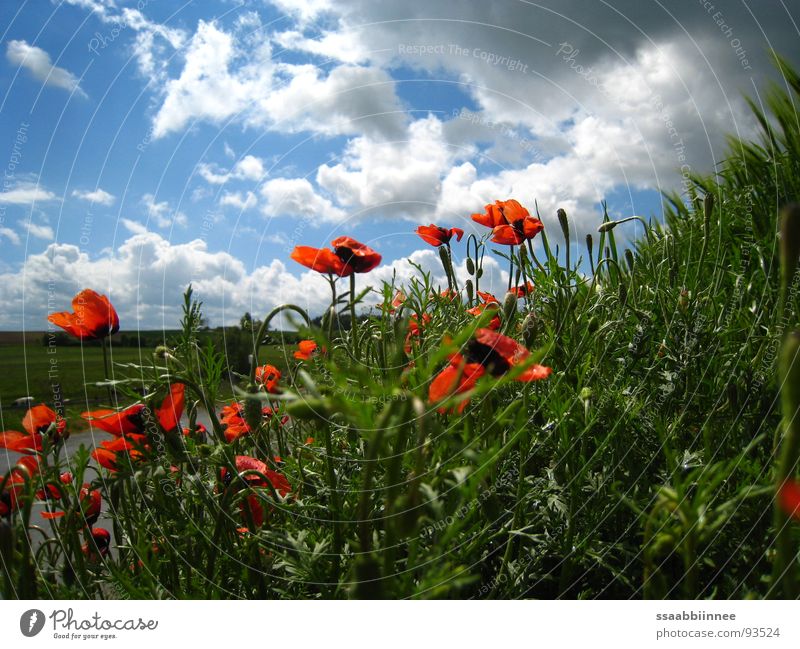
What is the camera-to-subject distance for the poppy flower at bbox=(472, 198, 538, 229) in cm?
132

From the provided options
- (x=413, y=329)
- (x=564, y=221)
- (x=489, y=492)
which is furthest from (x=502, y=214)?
(x=489, y=492)

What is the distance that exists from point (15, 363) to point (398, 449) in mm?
655

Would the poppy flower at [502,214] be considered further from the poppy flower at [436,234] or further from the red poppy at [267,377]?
the red poppy at [267,377]

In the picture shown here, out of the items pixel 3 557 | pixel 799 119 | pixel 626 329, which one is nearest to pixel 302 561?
pixel 3 557

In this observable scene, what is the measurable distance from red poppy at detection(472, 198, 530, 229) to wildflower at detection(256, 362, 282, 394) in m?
0.61

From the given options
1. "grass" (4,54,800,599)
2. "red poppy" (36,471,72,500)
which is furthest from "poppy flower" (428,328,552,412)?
"red poppy" (36,471,72,500)

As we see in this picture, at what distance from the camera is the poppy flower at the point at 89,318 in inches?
35.4

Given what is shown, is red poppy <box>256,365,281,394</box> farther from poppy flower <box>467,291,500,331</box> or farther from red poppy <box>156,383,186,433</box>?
poppy flower <box>467,291,500,331</box>

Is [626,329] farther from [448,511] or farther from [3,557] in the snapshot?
[3,557]

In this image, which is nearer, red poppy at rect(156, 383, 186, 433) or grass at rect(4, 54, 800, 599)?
grass at rect(4, 54, 800, 599)

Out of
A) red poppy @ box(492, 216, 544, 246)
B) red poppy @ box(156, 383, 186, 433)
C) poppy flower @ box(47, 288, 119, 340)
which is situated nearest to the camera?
red poppy @ box(156, 383, 186, 433)

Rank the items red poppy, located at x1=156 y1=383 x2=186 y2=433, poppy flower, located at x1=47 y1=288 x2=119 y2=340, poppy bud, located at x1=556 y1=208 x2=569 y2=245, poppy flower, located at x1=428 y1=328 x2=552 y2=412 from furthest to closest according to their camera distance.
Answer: poppy bud, located at x1=556 y1=208 x2=569 y2=245 → poppy flower, located at x1=47 y1=288 x2=119 y2=340 → red poppy, located at x1=156 y1=383 x2=186 y2=433 → poppy flower, located at x1=428 y1=328 x2=552 y2=412

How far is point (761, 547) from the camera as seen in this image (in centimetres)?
71

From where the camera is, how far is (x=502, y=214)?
Answer: 1342mm
